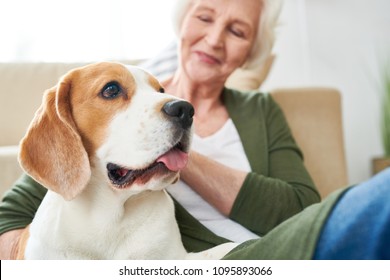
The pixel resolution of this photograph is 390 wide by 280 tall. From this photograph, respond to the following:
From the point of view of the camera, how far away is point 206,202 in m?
0.85

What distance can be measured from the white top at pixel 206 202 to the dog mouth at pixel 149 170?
187mm

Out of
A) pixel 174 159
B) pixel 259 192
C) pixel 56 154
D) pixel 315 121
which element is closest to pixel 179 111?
pixel 174 159

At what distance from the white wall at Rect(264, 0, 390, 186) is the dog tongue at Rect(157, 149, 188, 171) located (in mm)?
1262

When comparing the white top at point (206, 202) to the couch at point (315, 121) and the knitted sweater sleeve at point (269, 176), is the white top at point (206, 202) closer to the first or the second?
the knitted sweater sleeve at point (269, 176)

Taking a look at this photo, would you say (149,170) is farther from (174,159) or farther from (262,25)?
(262,25)

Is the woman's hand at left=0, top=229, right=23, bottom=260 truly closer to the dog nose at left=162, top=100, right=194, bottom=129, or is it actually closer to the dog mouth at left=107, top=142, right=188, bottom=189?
the dog mouth at left=107, top=142, right=188, bottom=189

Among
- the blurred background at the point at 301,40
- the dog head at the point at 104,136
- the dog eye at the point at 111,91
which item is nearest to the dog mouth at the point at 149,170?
the dog head at the point at 104,136

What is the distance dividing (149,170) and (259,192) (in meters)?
0.28

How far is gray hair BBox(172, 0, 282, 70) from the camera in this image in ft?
3.31

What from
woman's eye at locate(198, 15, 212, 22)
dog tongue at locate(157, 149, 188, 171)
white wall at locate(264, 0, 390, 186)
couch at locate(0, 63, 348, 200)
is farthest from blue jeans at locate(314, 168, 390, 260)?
white wall at locate(264, 0, 390, 186)

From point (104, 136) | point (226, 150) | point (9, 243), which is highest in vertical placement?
point (104, 136)

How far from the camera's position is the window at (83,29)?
1.40 meters

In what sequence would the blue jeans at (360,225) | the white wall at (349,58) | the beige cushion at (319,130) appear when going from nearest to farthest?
the blue jeans at (360,225), the beige cushion at (319,130), the white wall at (349,58)

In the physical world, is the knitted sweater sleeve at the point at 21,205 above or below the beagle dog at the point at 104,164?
below
